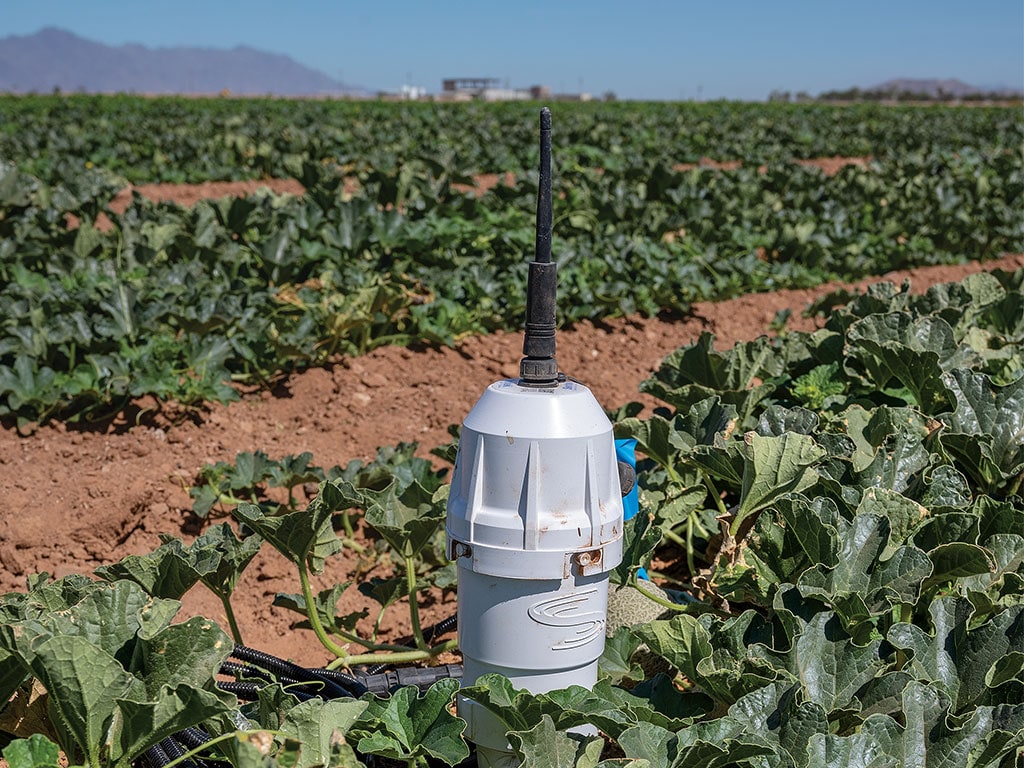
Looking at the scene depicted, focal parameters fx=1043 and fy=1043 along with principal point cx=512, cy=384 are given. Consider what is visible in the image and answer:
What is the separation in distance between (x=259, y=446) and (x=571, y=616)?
291 cm

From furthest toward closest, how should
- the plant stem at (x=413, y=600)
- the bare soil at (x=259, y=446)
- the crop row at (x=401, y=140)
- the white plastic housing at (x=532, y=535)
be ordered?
1. the crop row at (x=401, y=140)
2. the bare soil at (x=259, y=446)
3. the plant stem at (x=413, y=600)
4. the white plastic housing at (x=532, y=535)

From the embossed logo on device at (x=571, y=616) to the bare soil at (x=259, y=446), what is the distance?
1.47 meters

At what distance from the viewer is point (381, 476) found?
3.28m

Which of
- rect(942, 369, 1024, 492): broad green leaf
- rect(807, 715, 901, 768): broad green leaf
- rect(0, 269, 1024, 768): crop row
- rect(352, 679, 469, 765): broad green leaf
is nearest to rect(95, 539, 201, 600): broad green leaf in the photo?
rect(0, 269, 1024, 768): crop row

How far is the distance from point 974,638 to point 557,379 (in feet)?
2.78

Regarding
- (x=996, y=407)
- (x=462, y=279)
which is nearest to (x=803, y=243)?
(x=462, y=279)

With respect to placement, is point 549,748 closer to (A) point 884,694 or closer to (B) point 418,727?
(B) point 418,727

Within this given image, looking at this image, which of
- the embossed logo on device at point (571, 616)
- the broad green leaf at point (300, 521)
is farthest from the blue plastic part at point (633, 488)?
the broad green leaf at point (300, 521)

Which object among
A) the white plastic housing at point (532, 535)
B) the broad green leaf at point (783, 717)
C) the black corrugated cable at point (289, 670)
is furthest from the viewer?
the black corrugated cable at point (289, 670)

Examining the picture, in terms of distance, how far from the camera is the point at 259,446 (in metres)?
4.43

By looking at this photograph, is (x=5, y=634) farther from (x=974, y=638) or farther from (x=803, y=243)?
(x=803, y=243)

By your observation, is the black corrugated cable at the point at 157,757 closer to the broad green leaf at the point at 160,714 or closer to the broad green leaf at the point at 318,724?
the broad green leaf at the point at 160,714

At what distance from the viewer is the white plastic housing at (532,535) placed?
1692 millimetres

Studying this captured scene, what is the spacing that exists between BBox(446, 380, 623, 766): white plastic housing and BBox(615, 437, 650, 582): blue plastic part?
0.61 metres
